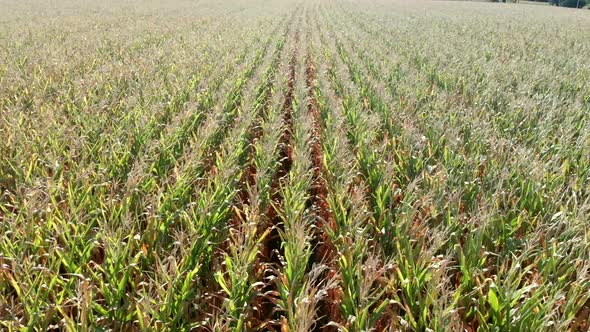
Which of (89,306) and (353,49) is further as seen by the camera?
(353,49)

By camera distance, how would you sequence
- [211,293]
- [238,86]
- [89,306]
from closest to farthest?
[89,306], [211,293], [238,86]

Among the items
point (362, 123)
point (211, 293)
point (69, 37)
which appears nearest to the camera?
point (211, 293)

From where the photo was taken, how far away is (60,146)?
3.38 meters

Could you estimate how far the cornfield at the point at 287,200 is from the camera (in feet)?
5.84

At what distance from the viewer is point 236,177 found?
10.4ft

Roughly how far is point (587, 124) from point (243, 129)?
3.22 metres

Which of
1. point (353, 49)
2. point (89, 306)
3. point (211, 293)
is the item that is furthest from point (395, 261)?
point (353, 49)

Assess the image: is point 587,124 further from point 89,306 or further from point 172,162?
point 89,306

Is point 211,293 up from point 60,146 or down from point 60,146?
down

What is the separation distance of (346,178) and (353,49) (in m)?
9.21

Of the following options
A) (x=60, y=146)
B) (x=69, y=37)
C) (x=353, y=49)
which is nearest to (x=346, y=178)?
(x=60, y=146)

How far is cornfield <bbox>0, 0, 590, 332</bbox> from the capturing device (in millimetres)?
1780

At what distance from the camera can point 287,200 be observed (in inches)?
101

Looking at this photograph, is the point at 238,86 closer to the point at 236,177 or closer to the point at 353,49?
the point at 236,177
